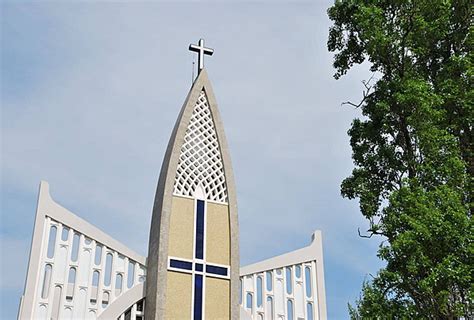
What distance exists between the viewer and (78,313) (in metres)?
11.1

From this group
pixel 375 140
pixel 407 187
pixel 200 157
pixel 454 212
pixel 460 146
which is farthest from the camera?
pixel 200 157

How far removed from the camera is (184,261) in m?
12.0

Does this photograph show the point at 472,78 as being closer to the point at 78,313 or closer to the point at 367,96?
the point at 367,96

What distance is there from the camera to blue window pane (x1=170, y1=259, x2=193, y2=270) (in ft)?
38.9

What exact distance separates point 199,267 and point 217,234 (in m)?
0.80

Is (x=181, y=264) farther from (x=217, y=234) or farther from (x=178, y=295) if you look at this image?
(x=217, y=234)

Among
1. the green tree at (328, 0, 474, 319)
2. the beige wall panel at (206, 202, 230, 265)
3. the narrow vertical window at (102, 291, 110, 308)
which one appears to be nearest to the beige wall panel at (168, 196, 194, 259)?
the beige wall panel at (206, 202, 230, 265)

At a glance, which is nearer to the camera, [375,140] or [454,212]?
[454,212]

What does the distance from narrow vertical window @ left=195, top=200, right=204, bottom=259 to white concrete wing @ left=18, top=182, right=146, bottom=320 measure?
4.09ft

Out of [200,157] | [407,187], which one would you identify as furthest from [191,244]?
[407,187]

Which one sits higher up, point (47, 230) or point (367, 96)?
point (367, 96)

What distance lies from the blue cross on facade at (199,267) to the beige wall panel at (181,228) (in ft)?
0.32

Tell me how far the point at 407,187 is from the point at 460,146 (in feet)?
4.43

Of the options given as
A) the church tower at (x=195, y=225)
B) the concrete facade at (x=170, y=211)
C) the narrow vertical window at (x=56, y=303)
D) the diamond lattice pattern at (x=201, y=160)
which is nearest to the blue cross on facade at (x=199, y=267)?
the church tower at (x=195, y=225)
